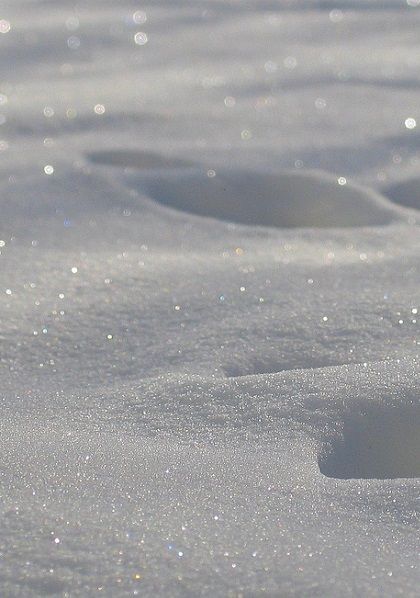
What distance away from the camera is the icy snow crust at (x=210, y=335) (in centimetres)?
72

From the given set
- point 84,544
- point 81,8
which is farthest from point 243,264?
point 81,8

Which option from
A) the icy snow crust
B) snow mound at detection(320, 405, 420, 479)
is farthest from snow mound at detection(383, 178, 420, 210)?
snow mound at detection(320, 405, 420, 479)

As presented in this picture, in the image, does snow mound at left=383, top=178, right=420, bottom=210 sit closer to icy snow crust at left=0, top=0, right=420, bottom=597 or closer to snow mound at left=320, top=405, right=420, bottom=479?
icy snow crust at left=0, top=0, right=420, bottom=597

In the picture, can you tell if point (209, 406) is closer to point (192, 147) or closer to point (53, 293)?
point (53, 293)

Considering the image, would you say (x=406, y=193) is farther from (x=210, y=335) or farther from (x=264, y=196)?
(x=210, y=335)

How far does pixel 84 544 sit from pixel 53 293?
1.51ft

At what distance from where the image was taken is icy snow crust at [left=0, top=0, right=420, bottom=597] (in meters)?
0.72

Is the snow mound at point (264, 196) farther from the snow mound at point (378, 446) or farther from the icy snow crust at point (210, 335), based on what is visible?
the snow mound at point (378, 446)

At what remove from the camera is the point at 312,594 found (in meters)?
→ 0.67

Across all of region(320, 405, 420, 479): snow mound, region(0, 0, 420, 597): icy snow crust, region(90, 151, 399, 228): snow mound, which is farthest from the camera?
region(90, 151, 399, 228): snow mound

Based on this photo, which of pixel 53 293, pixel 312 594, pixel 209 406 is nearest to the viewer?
pixel 312 594

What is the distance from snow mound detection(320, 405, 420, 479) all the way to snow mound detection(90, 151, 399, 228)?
0.55 metres

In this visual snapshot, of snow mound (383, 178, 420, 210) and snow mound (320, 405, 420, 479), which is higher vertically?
snow mound (383, 178, 420, 210)

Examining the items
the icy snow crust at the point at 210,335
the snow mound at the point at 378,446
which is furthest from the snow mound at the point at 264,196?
the snow mound at the point at 378,446
